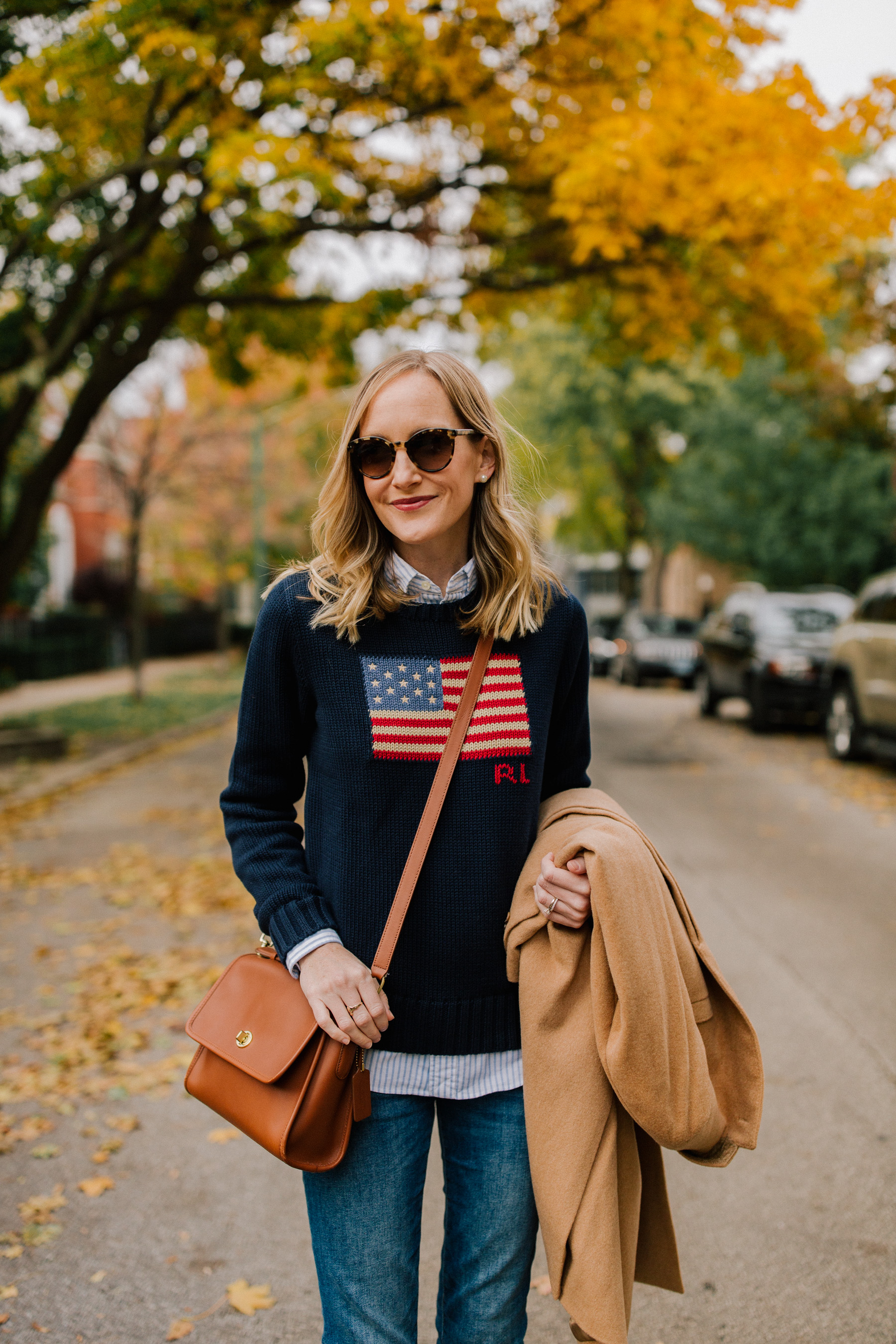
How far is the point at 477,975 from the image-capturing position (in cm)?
Answer: 171

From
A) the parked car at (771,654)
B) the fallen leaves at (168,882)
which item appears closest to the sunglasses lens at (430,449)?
the fallen leaves at (168,882)

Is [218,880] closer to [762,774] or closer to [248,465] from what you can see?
[762,774]

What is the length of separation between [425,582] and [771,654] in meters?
12.4

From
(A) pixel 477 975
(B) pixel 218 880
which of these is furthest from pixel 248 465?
(A) pixel 477 975

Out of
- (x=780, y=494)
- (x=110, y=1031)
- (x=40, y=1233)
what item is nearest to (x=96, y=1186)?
(x=40, y=1233)

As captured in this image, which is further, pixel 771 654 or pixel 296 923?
pixel 771 654

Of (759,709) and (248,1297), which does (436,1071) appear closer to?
(248,1297)

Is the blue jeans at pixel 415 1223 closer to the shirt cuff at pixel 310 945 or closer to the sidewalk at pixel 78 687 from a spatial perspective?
the shirt cuff at pixel 310 945

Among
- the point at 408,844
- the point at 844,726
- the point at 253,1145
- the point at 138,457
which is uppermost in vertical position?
the point at 138,457

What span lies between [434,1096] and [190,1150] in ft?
7.20

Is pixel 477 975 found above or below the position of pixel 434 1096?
above

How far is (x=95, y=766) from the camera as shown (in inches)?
445

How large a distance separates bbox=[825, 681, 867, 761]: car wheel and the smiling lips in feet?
32.3

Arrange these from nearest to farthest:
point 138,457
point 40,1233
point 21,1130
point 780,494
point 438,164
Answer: point 40,1233 → point 21,1130 → point 438,164 → point 138,457 → point 780,494
